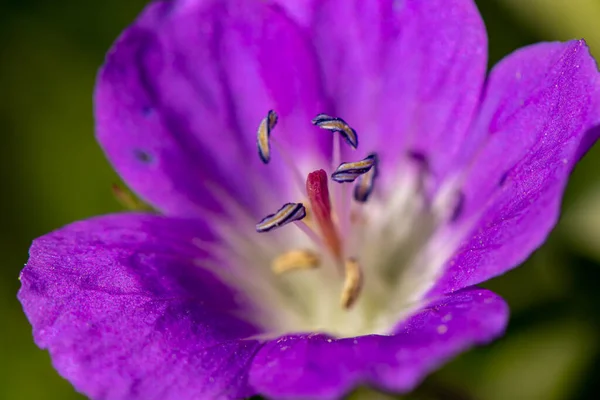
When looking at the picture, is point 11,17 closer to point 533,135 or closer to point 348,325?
point 348,325

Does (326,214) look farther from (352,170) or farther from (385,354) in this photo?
(385,354)

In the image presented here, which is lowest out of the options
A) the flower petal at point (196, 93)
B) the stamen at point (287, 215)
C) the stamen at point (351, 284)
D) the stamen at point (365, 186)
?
the stamen at point (351, 284)

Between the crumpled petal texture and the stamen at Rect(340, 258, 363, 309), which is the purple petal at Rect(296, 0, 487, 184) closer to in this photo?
the stamen at Rect(340, 258, 363, 309)

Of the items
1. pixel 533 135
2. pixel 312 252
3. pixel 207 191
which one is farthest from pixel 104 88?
pixel 533 135

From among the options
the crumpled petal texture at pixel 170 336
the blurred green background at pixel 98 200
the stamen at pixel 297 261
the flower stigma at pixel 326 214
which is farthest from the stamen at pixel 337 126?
the blurred green background at pixel 98 200

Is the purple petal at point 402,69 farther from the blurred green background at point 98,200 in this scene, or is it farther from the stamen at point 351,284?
the blurred green background at point 98,200

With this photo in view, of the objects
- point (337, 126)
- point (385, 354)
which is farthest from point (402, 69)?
point (385, 354)
